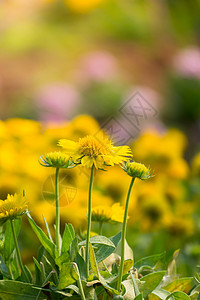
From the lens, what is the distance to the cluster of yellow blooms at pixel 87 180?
41.0 inches

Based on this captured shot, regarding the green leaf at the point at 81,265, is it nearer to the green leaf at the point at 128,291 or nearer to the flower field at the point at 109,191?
the green leaf at the point at 128,291

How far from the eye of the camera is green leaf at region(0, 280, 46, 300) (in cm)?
58

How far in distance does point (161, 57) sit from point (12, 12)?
153 cm

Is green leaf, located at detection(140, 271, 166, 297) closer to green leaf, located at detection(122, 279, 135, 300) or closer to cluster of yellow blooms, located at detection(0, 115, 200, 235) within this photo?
green leaf, located at detection(122, 279, 135, 300)

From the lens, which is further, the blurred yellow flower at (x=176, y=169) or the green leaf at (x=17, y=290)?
the blurred yellow flower at (x=176, y=169)

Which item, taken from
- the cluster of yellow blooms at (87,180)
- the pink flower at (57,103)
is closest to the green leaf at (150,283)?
the cluster of yellow blooms at (87,180)

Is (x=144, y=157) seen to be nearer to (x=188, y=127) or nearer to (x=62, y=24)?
(x=188, y=127)

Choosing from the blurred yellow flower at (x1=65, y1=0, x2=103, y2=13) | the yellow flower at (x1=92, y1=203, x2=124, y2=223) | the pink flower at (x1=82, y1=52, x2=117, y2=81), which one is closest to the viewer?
the yellow flower at (x1=92, y1=203, x2=124, y2=223)

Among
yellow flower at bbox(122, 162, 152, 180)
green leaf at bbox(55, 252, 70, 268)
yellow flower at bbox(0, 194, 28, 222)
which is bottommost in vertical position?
green leaf at bbox(55, 252, 70, 268)

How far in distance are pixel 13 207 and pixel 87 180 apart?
44 centimetres

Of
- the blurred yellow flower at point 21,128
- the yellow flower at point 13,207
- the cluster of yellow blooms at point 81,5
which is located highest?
the cluster of yellow blooms at point 81,5

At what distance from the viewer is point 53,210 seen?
1.07 meters

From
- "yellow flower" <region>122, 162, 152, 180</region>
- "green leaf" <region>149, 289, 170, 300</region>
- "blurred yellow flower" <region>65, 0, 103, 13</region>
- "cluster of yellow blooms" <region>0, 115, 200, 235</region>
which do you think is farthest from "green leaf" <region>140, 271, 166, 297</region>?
"blurred yellow flower" <region>65, 0, 103, 13</region>

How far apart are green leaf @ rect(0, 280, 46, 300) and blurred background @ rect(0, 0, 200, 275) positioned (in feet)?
0.54
